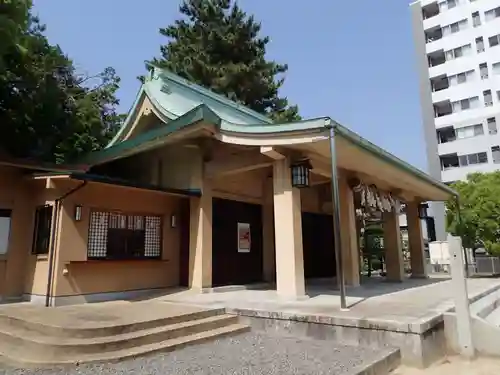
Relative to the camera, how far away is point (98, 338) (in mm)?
4613

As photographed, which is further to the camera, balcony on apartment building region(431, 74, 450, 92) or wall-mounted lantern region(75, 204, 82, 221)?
balcony on apartment building region(431, 74, 450, 92)

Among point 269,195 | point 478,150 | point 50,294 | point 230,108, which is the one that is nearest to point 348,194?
point 269,195

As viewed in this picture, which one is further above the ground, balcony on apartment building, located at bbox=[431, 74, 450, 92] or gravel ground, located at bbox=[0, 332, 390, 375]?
balcony on apartment building, located at bbox=[431, 74, 450, 92]

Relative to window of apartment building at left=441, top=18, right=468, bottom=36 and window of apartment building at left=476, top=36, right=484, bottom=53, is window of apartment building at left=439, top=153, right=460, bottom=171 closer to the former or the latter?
window of apartment building at left=476, top=36, right=484, bottom=53

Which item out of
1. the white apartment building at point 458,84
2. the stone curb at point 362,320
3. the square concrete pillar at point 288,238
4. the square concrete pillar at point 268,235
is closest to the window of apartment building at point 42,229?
the stone curb at point 362,320

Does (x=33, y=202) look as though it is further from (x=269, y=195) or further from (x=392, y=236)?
(x=392, y=236)

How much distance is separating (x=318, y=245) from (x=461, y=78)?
2889cm

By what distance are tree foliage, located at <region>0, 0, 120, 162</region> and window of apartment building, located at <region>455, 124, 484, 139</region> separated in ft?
98.5

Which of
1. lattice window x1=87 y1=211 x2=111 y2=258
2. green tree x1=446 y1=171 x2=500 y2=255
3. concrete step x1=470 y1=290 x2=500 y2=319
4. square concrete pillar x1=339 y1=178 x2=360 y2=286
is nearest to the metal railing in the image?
green tree x1=446 y1=171 x2=500 y2=255

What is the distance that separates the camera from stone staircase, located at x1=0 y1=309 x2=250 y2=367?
436 cm

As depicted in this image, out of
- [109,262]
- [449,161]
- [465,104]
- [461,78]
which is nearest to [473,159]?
[449,161]

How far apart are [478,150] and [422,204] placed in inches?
865

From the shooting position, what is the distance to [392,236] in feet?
37.7

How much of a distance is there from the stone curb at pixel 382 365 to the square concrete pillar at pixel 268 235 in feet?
20.0
